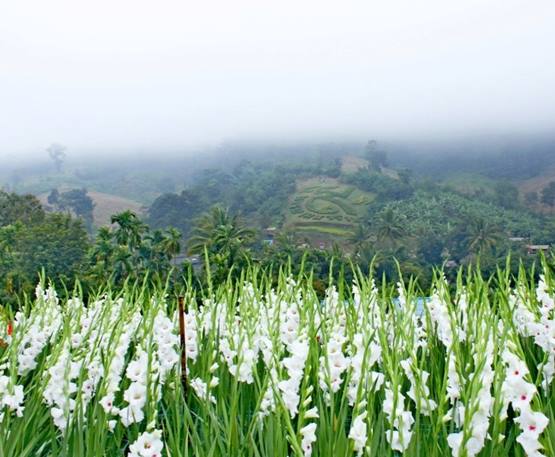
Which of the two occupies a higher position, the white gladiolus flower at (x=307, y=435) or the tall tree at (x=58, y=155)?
the white gladiolus flower at (x=307, y=435)

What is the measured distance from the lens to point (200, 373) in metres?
3.56

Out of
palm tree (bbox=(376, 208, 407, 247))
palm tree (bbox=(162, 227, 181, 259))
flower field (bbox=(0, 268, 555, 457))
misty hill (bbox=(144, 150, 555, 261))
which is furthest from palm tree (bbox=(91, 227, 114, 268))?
flower field (bbox=(0, 268, 555, 457))

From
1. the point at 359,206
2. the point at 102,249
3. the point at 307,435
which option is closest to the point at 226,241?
the point at 102,249

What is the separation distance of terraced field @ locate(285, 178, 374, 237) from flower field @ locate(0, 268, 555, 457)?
3325 inches

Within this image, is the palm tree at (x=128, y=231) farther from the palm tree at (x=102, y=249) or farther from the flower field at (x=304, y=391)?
the flower field at (x=304, y=391)

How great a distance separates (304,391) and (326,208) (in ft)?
317

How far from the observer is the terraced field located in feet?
300

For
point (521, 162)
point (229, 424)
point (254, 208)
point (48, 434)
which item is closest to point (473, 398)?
point (229, 424)

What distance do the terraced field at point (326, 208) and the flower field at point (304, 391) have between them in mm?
84456

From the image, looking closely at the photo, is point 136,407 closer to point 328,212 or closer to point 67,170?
point 328,212

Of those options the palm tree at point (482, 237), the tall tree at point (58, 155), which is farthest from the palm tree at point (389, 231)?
the tall tree at point (58, 155)

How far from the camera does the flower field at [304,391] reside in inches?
97.2

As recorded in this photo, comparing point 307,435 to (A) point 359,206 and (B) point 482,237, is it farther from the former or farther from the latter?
(A) point 359,206

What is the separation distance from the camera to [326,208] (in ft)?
324
